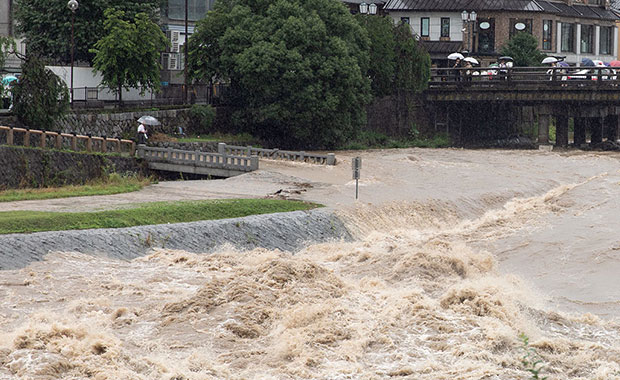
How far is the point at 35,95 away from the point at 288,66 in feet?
48.4

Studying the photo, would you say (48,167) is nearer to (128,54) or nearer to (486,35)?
(128,54)

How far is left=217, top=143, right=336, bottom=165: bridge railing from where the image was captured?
48.2 m

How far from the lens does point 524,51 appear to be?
80.1 m

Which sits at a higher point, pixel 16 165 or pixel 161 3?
pixel 161 3

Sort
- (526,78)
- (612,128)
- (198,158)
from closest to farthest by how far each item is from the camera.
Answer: (198,158) < (526,78) < (612,128)

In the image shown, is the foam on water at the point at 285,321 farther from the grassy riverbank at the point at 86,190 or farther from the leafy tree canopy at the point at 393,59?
the leafy tree canopy at the point at 393,59

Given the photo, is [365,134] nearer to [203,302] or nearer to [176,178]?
[176,178]

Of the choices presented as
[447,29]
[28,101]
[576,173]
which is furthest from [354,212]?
[447,29]

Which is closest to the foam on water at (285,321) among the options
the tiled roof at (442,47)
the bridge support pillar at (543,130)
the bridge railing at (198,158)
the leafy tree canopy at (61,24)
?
the bridge railing at (198,158)

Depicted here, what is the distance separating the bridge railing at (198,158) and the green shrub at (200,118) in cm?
928

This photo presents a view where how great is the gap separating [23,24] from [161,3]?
895cm

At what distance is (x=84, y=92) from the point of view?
180 ft

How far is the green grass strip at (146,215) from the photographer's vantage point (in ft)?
92.4

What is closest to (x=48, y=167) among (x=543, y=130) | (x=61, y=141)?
(x=61, y=141)
